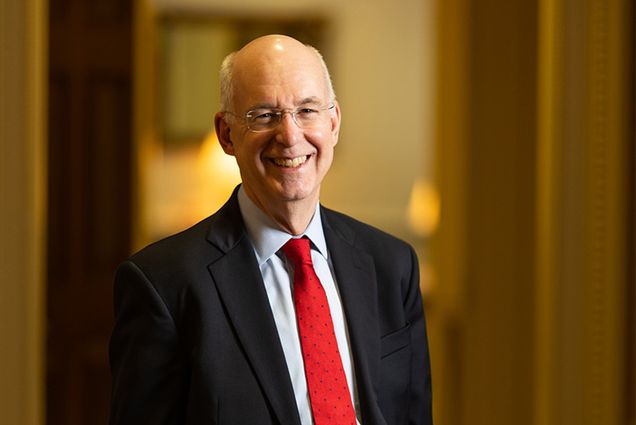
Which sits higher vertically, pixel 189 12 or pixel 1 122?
pixel 189 12

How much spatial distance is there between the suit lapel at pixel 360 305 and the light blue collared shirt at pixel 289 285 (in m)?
0.02

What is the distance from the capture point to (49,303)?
358 cm

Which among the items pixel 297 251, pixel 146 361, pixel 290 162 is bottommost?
pixel 146 361

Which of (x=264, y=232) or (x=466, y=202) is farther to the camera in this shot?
(x=466, y=202)

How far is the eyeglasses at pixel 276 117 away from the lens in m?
1.47

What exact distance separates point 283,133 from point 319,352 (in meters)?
0.33

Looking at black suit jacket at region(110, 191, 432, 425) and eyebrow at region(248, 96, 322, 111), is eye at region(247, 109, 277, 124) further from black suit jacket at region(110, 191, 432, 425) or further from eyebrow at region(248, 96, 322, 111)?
black suit jacket at region(110, 191, 432, 425)

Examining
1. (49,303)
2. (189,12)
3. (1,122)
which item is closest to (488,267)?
(49,303)

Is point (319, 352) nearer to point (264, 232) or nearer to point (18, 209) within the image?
point (264, 232)

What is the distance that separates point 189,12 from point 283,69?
5.43 meters

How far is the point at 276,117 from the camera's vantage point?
58.4 inches

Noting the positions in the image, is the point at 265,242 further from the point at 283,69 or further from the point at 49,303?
the point at 49,303

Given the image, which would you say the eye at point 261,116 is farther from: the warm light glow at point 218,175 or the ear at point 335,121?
the warm light glow at point 218,175

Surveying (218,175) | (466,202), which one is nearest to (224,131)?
(466,202)
